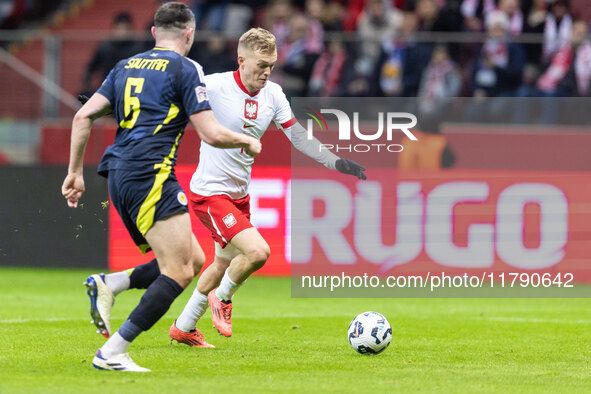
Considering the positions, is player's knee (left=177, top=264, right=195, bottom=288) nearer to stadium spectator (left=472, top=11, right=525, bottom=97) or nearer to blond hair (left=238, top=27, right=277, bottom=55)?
blond hair (left=238, top=27, right=277, bottom=55)

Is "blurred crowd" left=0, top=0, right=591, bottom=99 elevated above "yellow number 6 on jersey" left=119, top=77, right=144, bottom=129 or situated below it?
above

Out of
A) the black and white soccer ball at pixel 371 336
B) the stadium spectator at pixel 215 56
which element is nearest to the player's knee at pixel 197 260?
the black and white soccer ball at pixel 371 336

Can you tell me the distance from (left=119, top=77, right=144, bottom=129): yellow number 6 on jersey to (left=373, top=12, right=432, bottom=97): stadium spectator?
833 centimetres

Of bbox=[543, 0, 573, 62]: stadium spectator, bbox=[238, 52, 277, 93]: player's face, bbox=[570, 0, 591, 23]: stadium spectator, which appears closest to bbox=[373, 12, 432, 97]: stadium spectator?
bbox=[543, 0, 573, 62]: stadium spectator

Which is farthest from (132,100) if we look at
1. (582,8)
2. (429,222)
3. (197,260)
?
(582,8)

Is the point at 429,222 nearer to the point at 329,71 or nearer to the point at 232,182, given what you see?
the point at 329,71

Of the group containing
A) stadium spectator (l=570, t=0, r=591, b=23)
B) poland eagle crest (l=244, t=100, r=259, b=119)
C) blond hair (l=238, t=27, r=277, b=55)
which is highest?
stadium spectator (l=570, t=0, r=591, b=23)

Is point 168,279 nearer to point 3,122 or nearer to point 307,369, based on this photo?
point 307,369

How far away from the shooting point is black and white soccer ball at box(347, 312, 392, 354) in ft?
24.7

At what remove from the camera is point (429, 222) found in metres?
13.5

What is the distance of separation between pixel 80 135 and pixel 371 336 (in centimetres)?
261

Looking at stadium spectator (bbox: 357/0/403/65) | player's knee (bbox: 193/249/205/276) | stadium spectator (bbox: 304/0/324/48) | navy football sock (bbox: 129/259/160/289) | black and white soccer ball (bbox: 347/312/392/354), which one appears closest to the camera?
player's knee (bbox: 193/249/205/276)

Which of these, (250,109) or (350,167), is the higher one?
(250,109)

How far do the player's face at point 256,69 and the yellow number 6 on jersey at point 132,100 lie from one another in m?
1.48
